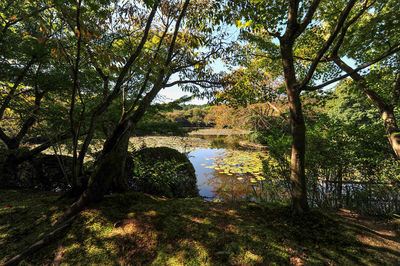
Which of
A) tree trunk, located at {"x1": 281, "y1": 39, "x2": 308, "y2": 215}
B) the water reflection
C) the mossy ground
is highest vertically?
tree trunk, located at {"x1": 281, "y1": 39, "x2": 308, "y2": 215}

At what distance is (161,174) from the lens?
3.96 meters

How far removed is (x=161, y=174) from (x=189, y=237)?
7.96ft

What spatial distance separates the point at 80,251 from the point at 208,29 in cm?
356

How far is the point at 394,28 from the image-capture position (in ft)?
11.7

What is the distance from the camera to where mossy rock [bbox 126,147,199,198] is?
397cm

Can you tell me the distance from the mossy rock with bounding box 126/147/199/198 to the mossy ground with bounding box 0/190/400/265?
165 centimetres

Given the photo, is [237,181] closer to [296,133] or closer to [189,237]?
[296,133]

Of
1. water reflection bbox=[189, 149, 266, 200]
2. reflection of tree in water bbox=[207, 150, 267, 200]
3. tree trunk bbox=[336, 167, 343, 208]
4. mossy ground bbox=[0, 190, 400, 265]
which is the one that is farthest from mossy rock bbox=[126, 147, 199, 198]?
tree trunk bbox=[336, 167, 343, 208]

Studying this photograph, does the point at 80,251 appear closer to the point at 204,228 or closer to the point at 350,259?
the point at 204,228

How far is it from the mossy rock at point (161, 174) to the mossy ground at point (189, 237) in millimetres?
1651

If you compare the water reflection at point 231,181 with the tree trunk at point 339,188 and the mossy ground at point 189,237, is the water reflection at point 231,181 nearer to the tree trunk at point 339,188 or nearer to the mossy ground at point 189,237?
the tree trunk at point 339,188

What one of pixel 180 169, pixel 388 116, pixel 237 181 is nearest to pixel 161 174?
pixel 180 169

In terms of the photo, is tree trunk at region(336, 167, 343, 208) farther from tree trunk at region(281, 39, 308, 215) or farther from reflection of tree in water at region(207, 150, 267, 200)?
reflection of tree in water at region(207, 150, 267, 200)

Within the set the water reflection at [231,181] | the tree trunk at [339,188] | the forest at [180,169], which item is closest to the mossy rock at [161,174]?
the forest at [180,169]
